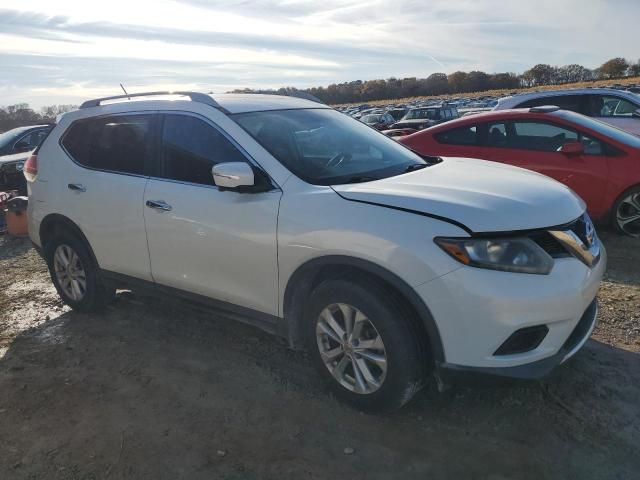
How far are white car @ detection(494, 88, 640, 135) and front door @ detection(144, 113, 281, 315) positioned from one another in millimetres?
7385

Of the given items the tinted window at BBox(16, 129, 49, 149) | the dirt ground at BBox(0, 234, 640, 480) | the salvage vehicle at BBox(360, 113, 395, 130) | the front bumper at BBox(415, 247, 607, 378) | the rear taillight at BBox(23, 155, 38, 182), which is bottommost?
the dirt ground at BBox(0, 234, 640, 480)

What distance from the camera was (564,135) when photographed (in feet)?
21.5

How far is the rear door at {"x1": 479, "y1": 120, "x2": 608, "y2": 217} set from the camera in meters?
6.22

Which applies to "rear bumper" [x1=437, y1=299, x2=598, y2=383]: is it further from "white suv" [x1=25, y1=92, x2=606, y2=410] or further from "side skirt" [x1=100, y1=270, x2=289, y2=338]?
"side skirt" [x1=100, y1=270, x2=289, y2=338]

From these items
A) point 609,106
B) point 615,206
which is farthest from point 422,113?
point 615,206

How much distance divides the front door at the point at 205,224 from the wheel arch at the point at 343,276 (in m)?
0.13

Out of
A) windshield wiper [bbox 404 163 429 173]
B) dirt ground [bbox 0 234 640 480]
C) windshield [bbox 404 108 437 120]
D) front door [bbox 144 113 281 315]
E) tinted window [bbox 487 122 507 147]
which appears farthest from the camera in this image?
windshield [bbox 404 108 437 120]

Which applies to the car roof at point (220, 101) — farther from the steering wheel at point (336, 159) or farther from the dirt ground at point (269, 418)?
the dirt ground at point (269, 418)

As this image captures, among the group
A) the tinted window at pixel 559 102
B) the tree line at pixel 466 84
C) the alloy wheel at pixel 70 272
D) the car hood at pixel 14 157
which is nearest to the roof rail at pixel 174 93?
the alloy wheel at pixel 70 272

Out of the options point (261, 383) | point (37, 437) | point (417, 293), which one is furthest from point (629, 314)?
point (37, 437)

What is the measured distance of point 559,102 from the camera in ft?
32.3

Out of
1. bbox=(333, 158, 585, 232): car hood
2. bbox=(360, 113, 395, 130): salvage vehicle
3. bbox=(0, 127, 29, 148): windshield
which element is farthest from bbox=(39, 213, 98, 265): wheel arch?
bbox=(360, 113, 395, 130): salvage vehicle

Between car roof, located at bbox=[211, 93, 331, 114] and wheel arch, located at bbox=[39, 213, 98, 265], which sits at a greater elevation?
→ car roof, located at bbox=[211, 93, 331, 114]

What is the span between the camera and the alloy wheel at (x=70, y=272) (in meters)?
4.77
